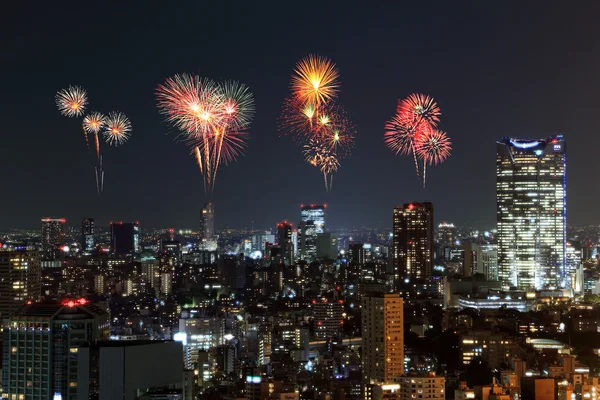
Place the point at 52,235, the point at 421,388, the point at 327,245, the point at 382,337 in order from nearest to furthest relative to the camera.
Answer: the point at 421,388, the point at 382,337, the point at 52,235, the point at 327,245

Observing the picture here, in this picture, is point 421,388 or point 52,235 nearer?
point 421,388

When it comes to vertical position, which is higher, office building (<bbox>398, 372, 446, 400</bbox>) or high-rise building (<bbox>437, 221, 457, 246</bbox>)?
high-rise building (<bbox>437, 221, 457, 246</bbox>)

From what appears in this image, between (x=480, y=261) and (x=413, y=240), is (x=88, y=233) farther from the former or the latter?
(x=480, y=261)

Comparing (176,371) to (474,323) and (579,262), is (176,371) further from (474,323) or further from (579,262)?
(579,262)

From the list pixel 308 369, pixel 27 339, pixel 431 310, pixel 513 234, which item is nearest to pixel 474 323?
pixel 431 310

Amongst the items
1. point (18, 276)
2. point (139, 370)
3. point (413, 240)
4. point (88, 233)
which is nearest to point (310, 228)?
point (413, 240)

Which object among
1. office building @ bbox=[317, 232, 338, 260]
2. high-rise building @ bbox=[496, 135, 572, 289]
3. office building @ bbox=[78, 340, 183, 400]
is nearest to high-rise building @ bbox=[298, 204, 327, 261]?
office building @ bbox=[317, 232, 338, 260]

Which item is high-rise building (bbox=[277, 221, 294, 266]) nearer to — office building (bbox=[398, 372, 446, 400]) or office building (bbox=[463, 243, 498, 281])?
office building (bbox=[463, 243, 498, 281])
